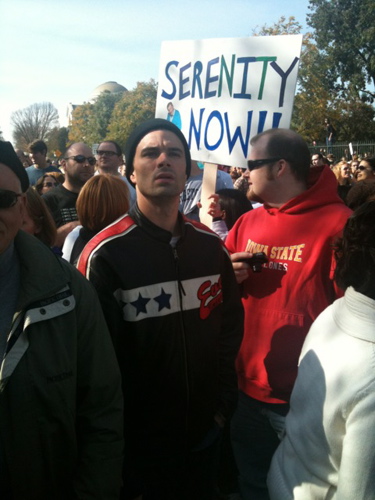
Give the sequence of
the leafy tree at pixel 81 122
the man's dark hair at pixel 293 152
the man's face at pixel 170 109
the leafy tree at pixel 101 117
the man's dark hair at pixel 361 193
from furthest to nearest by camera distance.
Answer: the leafy tree at pixel 81 122 → the leafy tree at pixel 101 117 → the man's face at pixel 170 109 → the man's dark hair at pixel 361 193 → the man's dark hair at pixel 293 152

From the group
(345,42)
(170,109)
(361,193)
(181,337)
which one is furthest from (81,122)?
(181,337)

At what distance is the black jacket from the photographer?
188 centimetres

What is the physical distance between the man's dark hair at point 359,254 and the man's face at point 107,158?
4389 mm

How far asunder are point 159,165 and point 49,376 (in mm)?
994

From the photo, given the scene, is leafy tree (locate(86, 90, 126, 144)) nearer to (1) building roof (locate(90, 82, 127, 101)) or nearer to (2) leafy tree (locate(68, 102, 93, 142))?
(2) leafy tree (locate(68, 102, 93, 142))

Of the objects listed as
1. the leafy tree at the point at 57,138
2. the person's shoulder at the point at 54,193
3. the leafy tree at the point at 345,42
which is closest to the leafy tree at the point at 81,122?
the leafy tree at the point at 57,138

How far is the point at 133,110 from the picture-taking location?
2405 inches

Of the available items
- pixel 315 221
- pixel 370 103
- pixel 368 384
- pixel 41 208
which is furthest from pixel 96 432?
pixel 370 103

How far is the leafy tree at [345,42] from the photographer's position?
3616 cm

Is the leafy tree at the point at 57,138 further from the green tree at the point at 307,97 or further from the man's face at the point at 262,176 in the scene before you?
the man's face at the point at 262,176

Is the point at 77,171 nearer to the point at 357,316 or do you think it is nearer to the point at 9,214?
the point at 9,214

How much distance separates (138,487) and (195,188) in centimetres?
311

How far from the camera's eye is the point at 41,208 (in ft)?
10.1

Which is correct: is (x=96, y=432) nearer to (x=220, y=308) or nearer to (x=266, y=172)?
(x=220, y=308)
